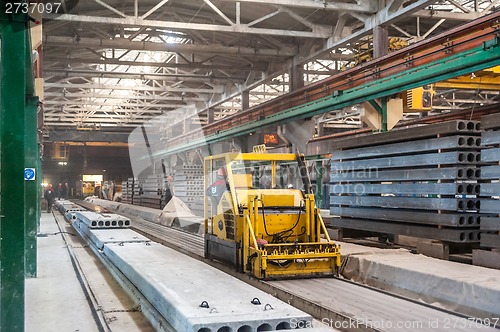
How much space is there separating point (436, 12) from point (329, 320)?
30.8 feet

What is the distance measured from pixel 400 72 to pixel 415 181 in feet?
7.85

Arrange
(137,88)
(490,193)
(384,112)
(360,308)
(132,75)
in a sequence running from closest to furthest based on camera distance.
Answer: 1. (360,308)
2. (490,193)
3. (384,112)
4. (132,75)
5. (137,88)

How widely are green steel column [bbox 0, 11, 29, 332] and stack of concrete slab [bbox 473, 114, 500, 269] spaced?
5227 mm

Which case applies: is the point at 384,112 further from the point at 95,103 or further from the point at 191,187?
the point at 95,103

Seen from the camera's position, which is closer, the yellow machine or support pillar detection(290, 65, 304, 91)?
the yellow machine

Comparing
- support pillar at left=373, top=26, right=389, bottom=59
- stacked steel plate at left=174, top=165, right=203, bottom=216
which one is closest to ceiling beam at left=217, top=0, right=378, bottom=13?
support pillar at left=373, top=26, right=389, bottom=59

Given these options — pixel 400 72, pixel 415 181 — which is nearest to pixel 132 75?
pixel 400 72

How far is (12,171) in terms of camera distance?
150 inches

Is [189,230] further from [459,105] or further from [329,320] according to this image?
[459,105]

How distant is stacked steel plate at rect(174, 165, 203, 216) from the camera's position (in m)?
17.3

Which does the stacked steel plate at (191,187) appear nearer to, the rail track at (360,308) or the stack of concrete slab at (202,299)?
the rail track at (360,308)

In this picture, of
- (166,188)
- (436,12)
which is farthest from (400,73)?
→ (166,188)

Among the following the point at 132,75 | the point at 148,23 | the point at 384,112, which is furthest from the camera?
the point at 132,75

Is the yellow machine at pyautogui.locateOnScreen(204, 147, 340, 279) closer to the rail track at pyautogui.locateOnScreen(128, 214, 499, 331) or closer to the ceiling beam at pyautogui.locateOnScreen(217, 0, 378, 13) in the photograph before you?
the rail track at pyautogui.locateOnScreen(128, 214, 499, 331)
